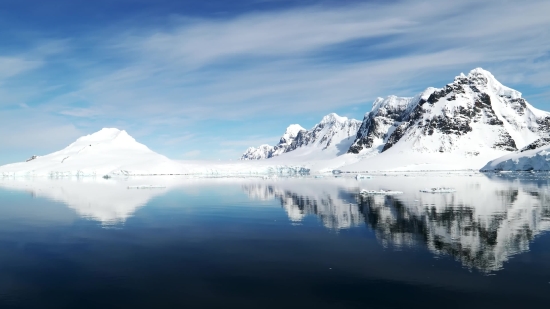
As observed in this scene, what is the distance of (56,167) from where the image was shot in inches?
4090

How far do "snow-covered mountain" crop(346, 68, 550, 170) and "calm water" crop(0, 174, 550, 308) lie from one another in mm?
111510

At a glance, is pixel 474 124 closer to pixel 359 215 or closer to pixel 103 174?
pixel 103 174

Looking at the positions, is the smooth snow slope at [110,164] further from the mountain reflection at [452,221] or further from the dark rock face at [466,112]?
the mountain reflection at [452,221]

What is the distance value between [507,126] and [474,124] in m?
14.4

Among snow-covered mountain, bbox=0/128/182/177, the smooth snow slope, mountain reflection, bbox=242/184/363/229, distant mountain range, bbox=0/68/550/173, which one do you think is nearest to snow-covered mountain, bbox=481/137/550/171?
distant mountain range, bbox=0/68/550/173

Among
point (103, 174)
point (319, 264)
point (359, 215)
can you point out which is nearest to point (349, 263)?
point (319, 264)

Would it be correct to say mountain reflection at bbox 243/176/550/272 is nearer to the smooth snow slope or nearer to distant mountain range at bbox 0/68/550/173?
distant mountain range at bbox 0/68/550/173

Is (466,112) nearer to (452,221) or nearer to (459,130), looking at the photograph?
(459,130)

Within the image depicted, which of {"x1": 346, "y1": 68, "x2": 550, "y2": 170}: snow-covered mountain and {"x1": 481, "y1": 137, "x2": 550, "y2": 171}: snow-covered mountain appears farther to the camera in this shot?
{"x1": 346, "y1": 68, "x2": 550, "y2": 170}: snow-covered mountain

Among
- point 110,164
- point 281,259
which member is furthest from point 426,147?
point 281,259

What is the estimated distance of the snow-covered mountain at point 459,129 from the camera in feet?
471

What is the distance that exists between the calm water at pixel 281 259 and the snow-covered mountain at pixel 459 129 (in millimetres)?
111510

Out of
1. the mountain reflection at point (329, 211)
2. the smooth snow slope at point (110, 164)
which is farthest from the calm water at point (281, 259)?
the smooth snow slope at point (110, 164)

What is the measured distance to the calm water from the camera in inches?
424
